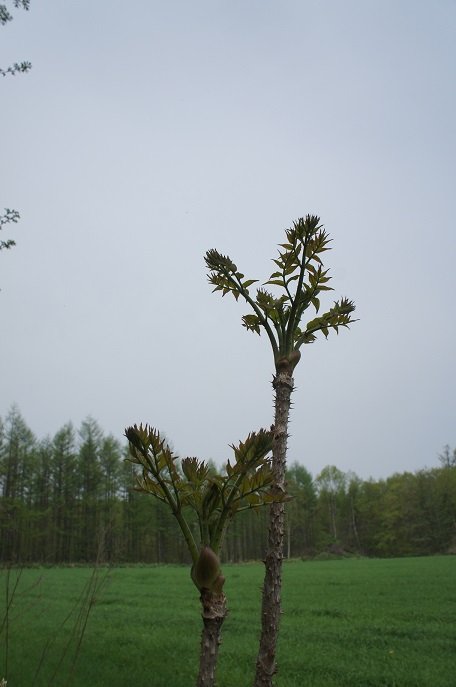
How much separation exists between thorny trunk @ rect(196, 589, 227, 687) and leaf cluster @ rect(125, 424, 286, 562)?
0.11 metres

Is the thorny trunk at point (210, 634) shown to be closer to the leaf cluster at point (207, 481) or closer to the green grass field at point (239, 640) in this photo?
the leaf cluster at point (207, 481)

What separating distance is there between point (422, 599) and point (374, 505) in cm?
5993

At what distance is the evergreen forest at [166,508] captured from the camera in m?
48.9

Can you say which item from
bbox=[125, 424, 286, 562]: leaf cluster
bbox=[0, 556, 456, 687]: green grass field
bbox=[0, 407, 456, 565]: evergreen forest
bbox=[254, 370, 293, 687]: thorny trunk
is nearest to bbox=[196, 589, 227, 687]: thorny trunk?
bbox=[125, 424, 286, 562]: leaf cluster

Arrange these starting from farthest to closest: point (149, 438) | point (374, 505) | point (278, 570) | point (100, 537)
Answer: point (374, 505)
point (100, 537)
point (278, 570)
point (149, 438)

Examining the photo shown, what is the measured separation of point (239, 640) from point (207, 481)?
35.8 ft

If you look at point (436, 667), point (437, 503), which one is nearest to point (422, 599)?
point (436, 667)

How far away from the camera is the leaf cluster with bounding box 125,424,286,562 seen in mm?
1245

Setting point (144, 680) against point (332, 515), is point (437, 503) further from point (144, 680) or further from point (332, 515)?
point (144, 680)

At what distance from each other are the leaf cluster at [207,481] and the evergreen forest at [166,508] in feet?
134

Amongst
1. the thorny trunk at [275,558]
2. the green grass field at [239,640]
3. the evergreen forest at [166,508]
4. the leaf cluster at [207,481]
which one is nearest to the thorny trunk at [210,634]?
the leaf cluster at [207,481]

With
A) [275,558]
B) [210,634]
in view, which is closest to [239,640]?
[275,558]

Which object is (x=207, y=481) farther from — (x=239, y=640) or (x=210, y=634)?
(x=239, y=640)

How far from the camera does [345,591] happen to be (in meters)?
19.4
